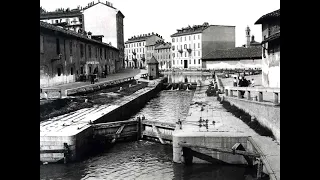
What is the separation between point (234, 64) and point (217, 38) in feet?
68.7

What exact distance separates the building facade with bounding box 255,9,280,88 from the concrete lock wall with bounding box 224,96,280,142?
9.51 feet

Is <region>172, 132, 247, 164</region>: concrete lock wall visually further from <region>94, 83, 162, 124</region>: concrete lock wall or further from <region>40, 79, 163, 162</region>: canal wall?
<region>94, 83, 162, 124</region>: concrete lock wall

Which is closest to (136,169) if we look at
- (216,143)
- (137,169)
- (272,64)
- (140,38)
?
(137,169)

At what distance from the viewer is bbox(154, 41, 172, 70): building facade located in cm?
11679

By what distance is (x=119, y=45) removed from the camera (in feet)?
238

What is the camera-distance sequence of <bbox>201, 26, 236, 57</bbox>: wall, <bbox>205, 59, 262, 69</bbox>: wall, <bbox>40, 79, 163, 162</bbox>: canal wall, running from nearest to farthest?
<bbox>40, 79, 163, 162</bbox>: canal wall → <bbox>205, 59, 262, 69</bbox>: wall → <bbox>201, 26, 236, 57</bbox>: wall

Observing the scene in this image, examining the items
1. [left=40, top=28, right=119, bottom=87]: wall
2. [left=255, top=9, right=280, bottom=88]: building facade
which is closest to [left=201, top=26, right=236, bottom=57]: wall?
[left=40, top=28, right=119, bottom=87]: wall

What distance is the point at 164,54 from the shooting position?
119 m

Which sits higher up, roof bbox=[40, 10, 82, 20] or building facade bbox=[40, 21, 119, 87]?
roof bbox=[40, 10, 82, 20]

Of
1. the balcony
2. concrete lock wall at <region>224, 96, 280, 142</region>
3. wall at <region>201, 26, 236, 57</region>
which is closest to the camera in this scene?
concrete lock wall at <region>224, 96, 280, 142</region>

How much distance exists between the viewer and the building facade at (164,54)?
383 ft

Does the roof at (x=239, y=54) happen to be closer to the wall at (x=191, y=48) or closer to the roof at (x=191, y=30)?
the wall at (x=191, y=48)
